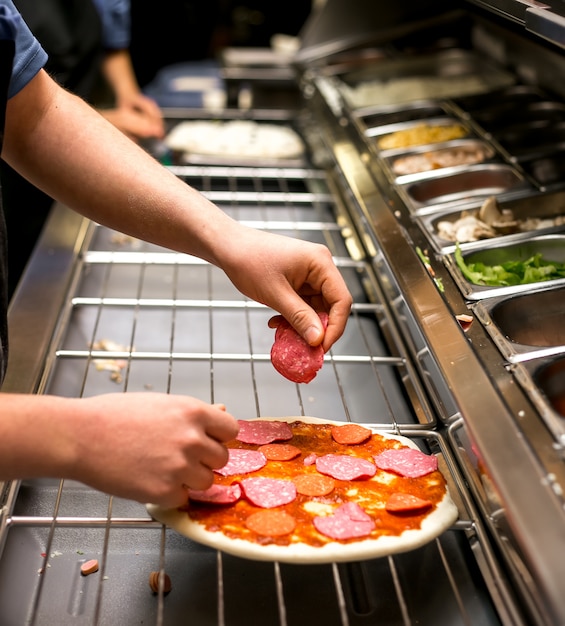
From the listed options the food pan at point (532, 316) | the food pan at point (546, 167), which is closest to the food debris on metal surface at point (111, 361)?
the food pan at point (532, 316)

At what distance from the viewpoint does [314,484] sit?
4.83ft

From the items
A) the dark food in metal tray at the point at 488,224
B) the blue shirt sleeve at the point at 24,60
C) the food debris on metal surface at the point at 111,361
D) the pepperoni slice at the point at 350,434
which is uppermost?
the dark food in metal tray at the point at 488,224

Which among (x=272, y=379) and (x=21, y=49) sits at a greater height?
(x=21, y=49)

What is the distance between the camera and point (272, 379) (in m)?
1.98

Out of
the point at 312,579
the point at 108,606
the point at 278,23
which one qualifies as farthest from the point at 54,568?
the point at 278,23

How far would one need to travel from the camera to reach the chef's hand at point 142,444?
1175 millimetres

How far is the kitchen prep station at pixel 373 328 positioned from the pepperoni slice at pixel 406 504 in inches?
3.8

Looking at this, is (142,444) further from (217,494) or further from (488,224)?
(488,224)

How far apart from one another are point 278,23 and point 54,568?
631 centimetres

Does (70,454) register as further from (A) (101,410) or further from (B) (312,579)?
(B) (312,579)

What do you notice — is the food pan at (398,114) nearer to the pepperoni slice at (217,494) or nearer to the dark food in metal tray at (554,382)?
the dark food in metal tray at (554,382)

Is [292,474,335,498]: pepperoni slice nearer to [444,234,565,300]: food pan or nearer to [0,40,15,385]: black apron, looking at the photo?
[0,40,15,385]: black apron

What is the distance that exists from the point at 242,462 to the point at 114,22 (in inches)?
126

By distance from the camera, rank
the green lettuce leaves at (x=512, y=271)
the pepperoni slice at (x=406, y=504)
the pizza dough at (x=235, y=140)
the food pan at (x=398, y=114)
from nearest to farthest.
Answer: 1. the pepperoni slice at (x=406, y=504)
2. the green lettuce leaves at (x=512, y=271)
3. the food pan at (x=398, y=114)
4. the pizza dough at (x=235, y=140)
